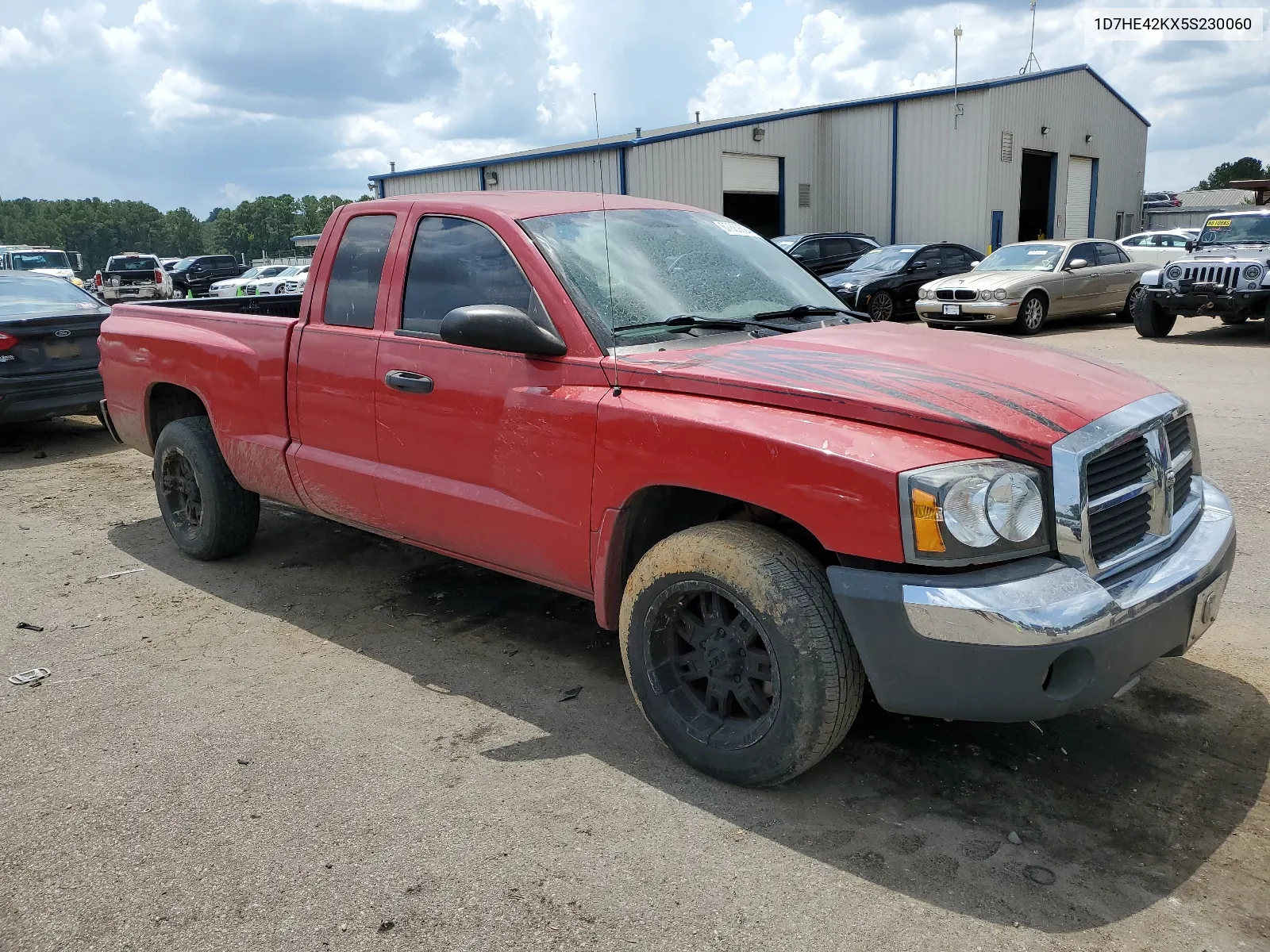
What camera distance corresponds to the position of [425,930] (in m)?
2.54

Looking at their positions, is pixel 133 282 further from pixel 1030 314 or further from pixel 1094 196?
pixel 1094 196

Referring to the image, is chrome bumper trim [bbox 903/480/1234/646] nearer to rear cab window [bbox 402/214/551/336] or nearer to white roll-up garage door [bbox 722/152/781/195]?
rear cab window [bbox 402/214/551/336]

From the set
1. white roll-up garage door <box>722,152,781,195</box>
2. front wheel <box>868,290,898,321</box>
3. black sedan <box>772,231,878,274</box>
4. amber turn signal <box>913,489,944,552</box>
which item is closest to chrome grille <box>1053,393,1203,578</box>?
amber turn signal <box>913,489,944,552</box>

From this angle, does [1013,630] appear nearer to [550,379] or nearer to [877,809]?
[877,809]

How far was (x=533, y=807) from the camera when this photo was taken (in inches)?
122

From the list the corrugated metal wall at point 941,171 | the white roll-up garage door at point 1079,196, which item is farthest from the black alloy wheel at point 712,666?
the white roll-up garage door at point 1079,196

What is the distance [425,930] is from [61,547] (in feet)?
15.2

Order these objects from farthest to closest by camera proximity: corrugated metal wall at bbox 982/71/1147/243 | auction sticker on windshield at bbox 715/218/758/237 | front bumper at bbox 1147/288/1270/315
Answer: corrugated metal wall at bbox 982/71/1147/243 → front bumper at bbox 1147/288/1270/315 → auction sticker on windshield at bbox 715/218/758/237

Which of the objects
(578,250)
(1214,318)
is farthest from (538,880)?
(1214,318)

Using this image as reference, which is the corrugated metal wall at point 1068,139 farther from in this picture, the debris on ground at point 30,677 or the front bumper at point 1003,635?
the debris on ground at point 30,677

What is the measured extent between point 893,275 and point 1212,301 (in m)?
5.59

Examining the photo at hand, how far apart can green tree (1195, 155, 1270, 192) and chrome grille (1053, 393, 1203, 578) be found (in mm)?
86352

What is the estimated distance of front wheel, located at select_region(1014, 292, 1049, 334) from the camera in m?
15.5

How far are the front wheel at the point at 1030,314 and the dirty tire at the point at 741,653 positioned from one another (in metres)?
13.8
